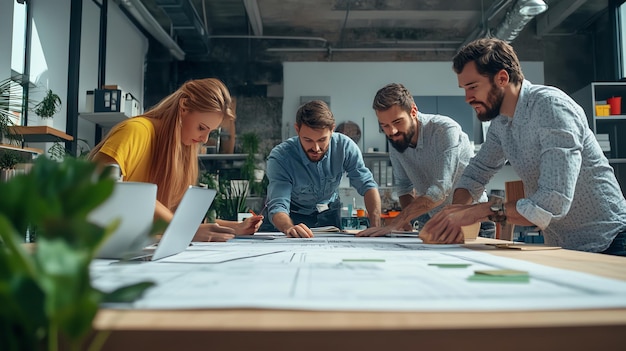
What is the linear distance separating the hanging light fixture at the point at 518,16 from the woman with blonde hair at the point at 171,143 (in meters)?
4.00

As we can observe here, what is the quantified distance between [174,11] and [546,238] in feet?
15.3

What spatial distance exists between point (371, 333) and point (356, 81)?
250 inches

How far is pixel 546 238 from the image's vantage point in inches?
64.7

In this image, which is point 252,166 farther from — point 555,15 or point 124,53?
point 555,15

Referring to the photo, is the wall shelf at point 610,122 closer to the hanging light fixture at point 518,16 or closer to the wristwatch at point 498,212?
the hanging light fixture at point 518,16

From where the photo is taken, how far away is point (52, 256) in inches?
10.0

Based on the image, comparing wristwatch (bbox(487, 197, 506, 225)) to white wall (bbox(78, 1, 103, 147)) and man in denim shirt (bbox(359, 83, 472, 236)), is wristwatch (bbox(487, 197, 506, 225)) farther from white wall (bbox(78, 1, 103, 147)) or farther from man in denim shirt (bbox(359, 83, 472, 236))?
white wall (bbox(78, 1, 103, 147))

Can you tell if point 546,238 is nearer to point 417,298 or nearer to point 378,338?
point 417,298

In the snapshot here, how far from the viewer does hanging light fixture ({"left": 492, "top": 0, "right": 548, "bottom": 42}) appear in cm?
468

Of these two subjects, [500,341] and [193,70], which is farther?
[193,70]

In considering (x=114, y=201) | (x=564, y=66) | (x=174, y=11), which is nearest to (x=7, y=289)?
(x=114, y=201)

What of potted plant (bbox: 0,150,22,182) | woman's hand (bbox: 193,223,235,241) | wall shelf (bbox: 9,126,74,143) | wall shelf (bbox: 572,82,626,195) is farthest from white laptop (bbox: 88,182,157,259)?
wall shelf (bbox: 572,82,626,195)

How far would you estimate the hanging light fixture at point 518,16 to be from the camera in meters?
4.68

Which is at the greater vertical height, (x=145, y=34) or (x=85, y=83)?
(x=145, y=34)
